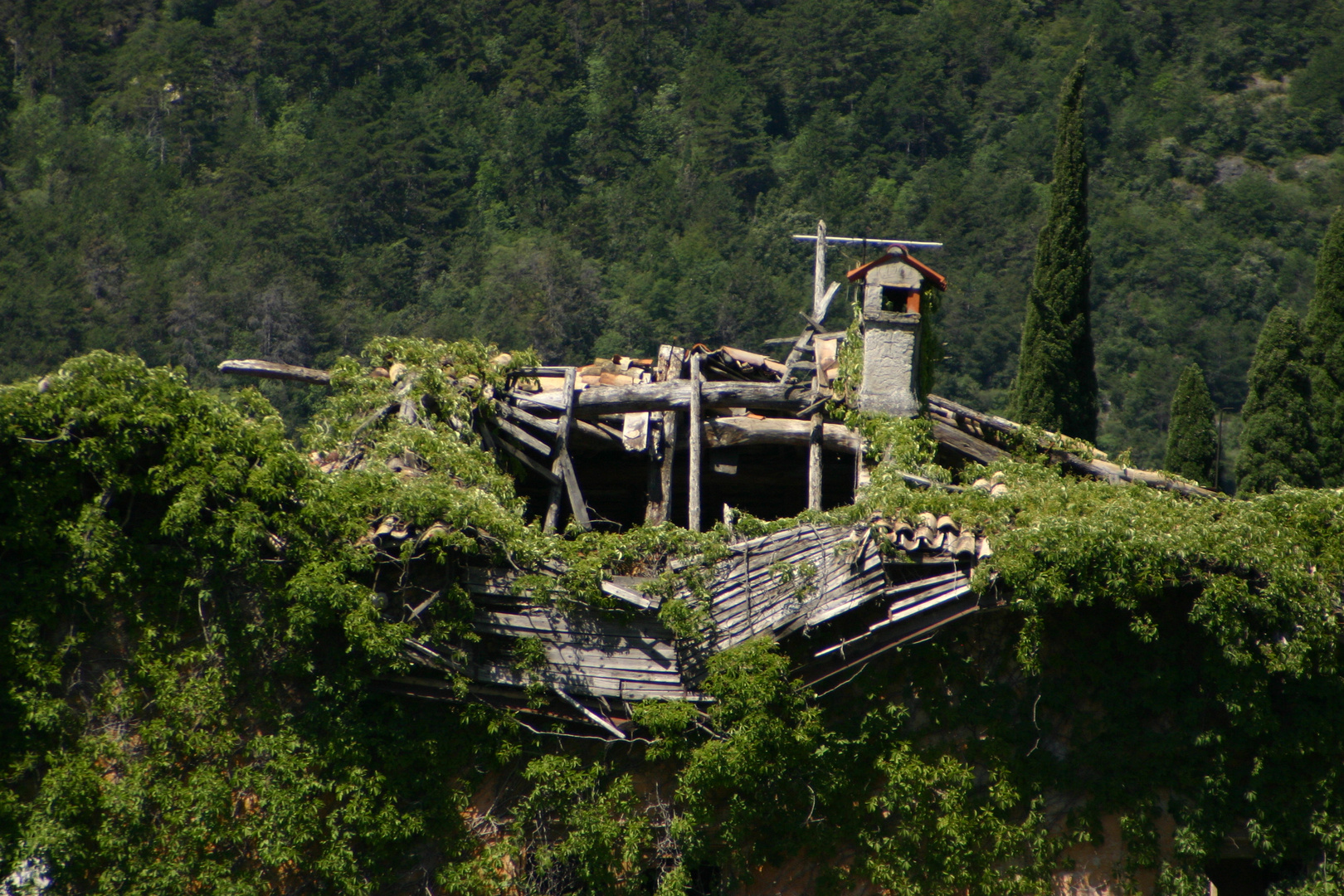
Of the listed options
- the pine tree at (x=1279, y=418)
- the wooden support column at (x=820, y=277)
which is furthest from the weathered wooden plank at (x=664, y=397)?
the pine tree at (x=1279, y=418)

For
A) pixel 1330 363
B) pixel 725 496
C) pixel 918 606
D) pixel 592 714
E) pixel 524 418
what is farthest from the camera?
pixel 1330 363

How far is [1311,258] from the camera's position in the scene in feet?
167

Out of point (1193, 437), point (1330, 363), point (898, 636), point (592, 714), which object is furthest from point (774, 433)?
point (1193, 437)

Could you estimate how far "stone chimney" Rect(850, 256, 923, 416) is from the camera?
1223 centimetres

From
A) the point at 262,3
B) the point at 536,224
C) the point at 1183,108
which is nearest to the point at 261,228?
the point at 536,224

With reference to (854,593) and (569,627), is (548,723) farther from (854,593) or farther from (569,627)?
(854,593)

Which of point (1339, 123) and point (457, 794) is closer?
point (457, 794)

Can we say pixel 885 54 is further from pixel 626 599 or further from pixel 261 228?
pixel 626 599

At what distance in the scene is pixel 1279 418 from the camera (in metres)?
19.7

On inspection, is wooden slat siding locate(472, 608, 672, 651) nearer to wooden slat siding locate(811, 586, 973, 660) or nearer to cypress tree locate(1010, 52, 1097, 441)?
wooden slat siding locate(811, 586, 973, 660)

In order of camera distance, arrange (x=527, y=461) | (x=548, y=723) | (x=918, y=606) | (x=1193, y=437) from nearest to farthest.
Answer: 1. (x=918, y=606)
2. (x=548, y=723)
3. (x=527, y=461)
4. (x=1193, y=437)

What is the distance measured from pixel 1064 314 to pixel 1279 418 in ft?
19.0

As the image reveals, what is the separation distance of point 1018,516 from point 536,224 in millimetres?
57399

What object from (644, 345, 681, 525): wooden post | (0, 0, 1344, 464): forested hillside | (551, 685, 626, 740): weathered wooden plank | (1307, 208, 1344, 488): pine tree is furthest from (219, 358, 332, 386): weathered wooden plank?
(0, 0, 1344, 464): forested hillside
